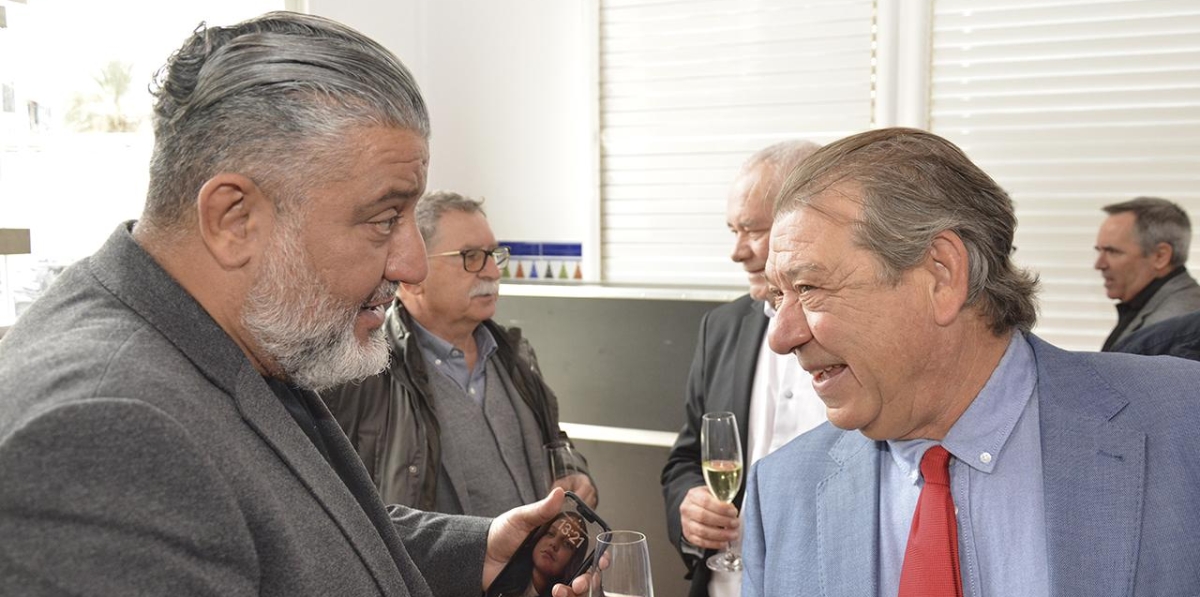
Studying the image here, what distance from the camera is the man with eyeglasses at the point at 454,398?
2822 millimetres

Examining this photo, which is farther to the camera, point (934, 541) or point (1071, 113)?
point (1071, 113)

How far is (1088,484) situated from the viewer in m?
Answer: 1.57

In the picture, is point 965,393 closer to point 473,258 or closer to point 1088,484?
point 1088,484

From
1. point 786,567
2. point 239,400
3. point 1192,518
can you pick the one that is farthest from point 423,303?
point 1192,518

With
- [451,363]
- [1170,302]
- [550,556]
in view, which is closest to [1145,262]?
[1170,302]

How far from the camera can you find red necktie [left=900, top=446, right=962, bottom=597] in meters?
1.56

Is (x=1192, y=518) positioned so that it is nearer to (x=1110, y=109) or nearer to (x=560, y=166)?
(x=1110, y=109)

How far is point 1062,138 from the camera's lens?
4332mm

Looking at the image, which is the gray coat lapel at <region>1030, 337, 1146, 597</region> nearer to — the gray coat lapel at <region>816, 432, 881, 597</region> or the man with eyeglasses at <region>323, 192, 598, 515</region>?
the gray coat lapel at <region>816, 432, 881, 597</region>

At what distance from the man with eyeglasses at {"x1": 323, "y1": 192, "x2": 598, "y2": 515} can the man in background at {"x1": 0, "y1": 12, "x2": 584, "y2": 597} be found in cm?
139

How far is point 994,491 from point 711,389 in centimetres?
150

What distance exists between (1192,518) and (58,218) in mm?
3554

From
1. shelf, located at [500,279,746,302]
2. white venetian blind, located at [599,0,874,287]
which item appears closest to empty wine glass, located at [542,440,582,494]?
shelf, located at [500,279,746,302]

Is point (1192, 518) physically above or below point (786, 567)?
above
